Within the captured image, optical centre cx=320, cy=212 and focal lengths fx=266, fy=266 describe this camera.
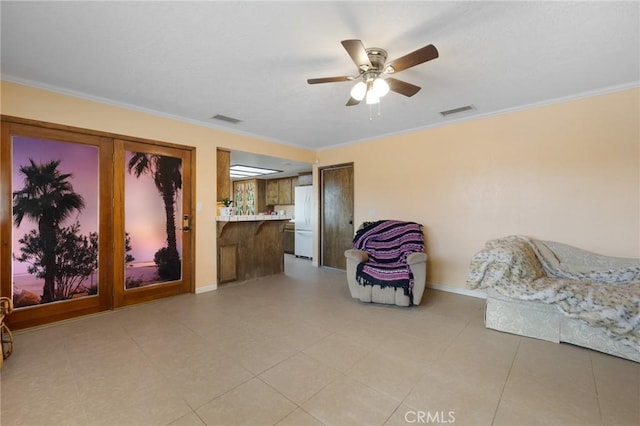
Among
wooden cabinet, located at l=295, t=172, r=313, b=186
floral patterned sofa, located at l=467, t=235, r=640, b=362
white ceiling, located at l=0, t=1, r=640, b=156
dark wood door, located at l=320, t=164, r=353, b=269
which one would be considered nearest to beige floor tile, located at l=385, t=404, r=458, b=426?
floral patterned sofa, located at l=467, t=235, r=640, b=362

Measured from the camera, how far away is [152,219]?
3.46m

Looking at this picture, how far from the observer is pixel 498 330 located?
2.61m

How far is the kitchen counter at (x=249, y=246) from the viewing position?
4.16 metres

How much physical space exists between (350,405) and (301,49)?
8.30ft

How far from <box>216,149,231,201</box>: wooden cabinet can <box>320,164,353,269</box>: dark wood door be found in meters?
2.05

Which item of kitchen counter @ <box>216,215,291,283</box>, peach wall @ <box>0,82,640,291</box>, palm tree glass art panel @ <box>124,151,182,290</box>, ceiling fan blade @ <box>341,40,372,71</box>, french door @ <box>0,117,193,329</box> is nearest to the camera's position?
ceiling fan blade @ <box>341,40,372,71</box>

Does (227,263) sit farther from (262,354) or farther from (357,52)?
(357,52)

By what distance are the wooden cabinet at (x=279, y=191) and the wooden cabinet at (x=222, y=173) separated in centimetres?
313

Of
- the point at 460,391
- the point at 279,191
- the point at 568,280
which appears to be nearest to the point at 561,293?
the point at 568,280

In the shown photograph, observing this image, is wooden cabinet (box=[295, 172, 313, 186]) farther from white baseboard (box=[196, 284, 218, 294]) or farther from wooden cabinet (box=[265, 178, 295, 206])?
white baseboard (box=[196, 284, 218, 294])

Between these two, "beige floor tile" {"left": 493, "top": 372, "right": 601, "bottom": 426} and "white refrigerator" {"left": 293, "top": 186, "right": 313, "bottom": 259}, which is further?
"white refrigerator" {"left": 293, "top": 186, "right": 313, "bottom": 259}

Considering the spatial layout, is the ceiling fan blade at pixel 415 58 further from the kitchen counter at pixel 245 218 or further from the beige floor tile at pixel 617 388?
the kitchen counter at pixel 245 218

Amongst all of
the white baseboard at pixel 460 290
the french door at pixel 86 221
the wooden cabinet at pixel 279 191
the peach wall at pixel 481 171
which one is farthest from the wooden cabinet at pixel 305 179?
the white baseboard at pixel 460 290

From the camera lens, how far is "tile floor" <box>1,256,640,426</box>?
155 centimetres
